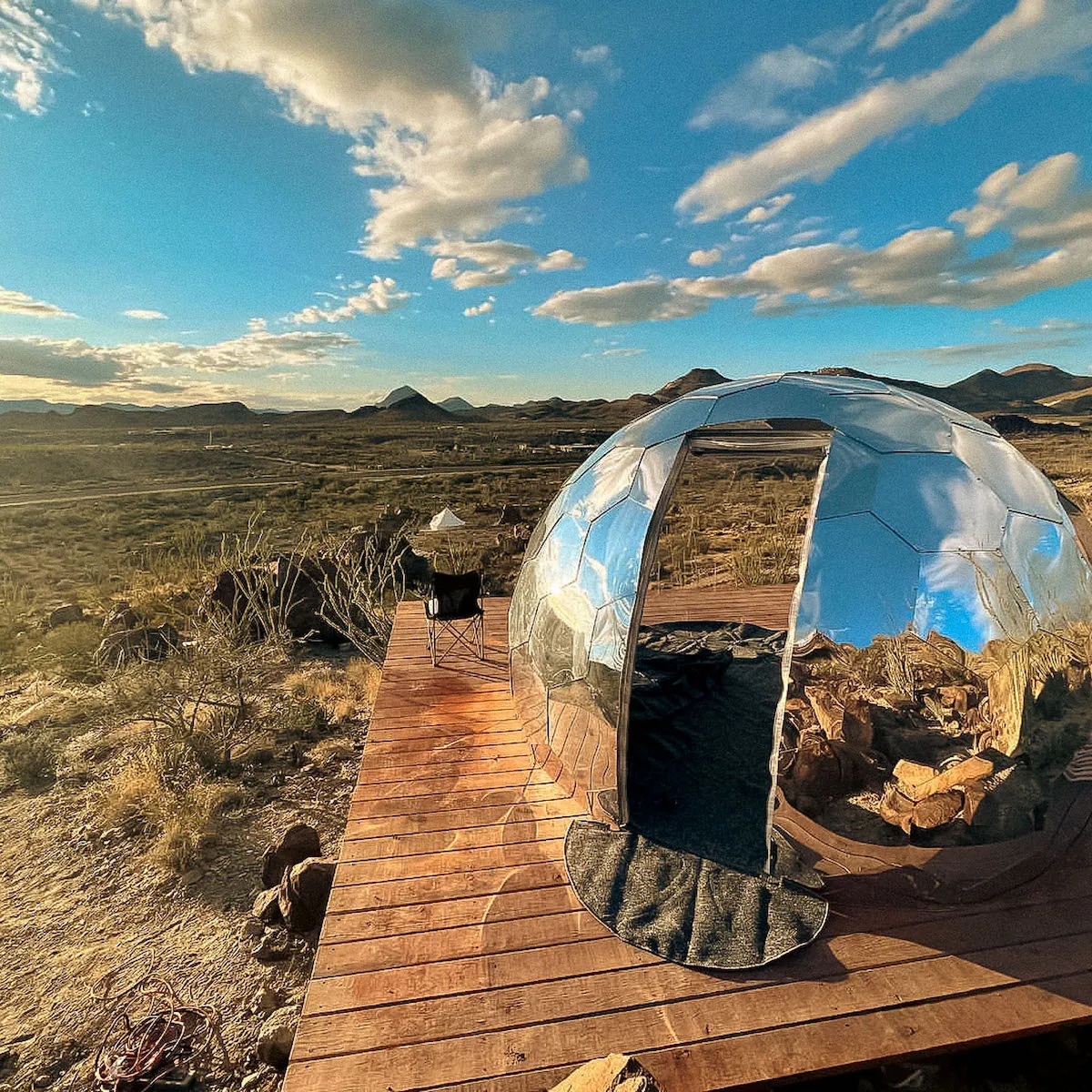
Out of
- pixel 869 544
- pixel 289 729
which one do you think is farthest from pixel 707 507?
pixel 869 544

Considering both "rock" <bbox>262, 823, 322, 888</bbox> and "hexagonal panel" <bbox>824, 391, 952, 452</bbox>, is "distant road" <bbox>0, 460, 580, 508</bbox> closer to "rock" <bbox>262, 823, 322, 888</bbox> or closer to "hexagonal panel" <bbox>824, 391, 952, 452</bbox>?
"rock" <bbox>262, 823, 322, 888</bbox>

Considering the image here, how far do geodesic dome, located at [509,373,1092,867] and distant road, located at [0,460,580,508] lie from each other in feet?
105

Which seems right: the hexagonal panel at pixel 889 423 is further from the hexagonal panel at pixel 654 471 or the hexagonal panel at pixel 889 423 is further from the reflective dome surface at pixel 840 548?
the hexagonal panel at pixel 654 471

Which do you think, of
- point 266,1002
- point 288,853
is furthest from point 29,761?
point 266,1002

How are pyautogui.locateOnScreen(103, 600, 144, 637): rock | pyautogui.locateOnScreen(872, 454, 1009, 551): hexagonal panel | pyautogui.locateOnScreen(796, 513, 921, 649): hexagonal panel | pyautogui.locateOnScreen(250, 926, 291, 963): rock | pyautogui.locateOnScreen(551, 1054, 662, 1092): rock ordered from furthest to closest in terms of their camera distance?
pyautogui.locateOnScreen(103, 600, 144, 637): rock → pyautogui.locateOnScreen(250, 926, 291, 963): rock → pyautogui.locateOnScreen(872, 454, 1009, 551): hexagonal panel → pyautogui.locateOnScreen(796, 513, 921, 649): hexagonal panel → pyautogui.locateOnScreen(551, 1054, 662, 1092): rock

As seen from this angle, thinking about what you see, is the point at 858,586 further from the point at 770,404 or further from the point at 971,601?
the point at 770,404

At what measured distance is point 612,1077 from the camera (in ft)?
6.10

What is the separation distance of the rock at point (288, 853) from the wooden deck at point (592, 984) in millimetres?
1258

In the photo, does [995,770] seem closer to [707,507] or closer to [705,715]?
[705,715]

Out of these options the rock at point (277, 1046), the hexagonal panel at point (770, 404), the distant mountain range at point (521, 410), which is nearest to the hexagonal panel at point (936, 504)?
the hexagonal panel at point (770, 404)

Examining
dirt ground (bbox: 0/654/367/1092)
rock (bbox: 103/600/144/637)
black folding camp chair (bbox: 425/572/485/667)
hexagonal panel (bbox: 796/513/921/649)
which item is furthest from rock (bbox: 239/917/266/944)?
rock (bbox: 103/600/144/637)

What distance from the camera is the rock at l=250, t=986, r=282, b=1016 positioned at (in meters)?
3.40

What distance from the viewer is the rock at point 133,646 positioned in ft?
27.0

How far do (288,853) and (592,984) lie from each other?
2.73 m
